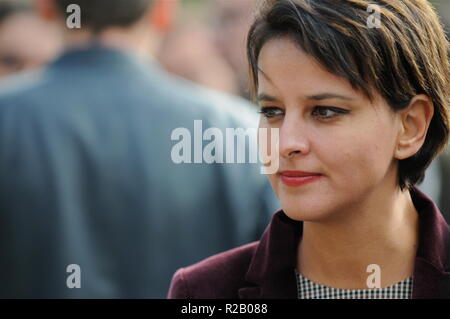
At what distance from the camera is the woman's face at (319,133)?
2.28m

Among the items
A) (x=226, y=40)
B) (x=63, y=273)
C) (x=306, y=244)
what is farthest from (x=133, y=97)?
(x=226, y=40)

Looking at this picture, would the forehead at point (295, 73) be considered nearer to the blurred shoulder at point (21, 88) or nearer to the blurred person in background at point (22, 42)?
the blurred shoulder at point (21, 88)

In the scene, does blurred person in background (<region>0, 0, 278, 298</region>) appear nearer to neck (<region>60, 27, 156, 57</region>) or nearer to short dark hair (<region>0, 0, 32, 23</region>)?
neck (<region>60, 27, 156, 57</region>)

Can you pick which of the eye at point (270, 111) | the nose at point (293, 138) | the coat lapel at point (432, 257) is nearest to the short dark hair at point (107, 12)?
the eye at point (270, 111)

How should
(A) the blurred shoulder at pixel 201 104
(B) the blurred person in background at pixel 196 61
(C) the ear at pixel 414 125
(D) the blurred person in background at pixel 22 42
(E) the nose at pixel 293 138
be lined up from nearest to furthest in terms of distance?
(E) the nose at pixel 293 138, (C) the ear at pixel 414 125, (A) the blurred shoulder at pixel 201 104, (D) the blurred person in background at pixel 22 42, (B) the blurred person in background at pixel 196 61

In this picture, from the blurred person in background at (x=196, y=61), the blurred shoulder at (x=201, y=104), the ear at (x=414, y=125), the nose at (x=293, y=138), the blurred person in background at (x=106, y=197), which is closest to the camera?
the nose at (x=293, y=138)

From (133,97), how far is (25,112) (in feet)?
1.21

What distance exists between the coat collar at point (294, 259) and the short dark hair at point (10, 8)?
3.29 m

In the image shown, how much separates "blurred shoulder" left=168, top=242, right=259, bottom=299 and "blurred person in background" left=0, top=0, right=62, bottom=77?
2.98 meters

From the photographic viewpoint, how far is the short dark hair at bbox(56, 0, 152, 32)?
3336 millimetres

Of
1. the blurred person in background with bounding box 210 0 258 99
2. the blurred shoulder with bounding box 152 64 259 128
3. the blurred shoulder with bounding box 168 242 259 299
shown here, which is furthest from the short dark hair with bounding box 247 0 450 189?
the blurred person in background with bounding box 210 0 258 99

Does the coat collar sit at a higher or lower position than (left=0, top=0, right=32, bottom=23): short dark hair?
lower
